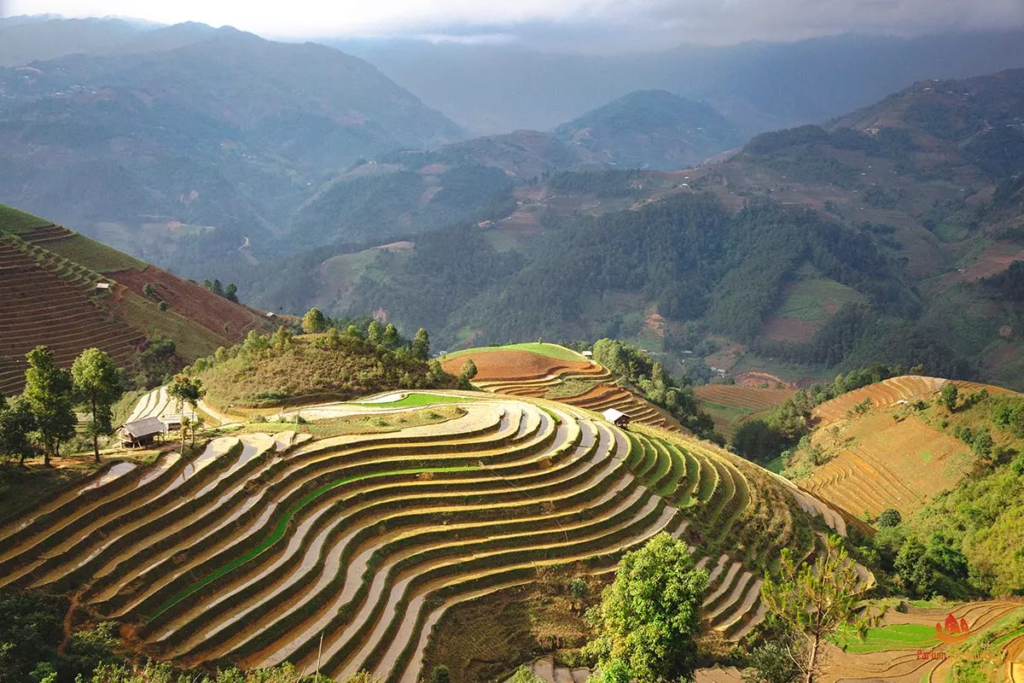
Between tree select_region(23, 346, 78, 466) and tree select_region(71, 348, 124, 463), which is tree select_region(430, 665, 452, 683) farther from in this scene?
tree select_region(71, 348, 124, 463)

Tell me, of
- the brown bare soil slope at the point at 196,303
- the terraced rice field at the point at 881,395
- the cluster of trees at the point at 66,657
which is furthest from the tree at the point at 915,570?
the brown bare soil slope at the point at 196,303

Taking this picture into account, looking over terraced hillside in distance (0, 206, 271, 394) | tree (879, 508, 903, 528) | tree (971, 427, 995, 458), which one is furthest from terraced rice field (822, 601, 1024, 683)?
terraced hillside in distance (0, 206, 271, 394)

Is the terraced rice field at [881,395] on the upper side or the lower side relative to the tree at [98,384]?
lower

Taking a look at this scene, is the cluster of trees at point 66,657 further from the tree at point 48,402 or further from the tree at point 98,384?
the tree at point 98,384

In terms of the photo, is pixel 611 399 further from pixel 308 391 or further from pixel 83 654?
pixel 83 654

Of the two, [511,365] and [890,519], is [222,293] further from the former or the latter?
[890,519]

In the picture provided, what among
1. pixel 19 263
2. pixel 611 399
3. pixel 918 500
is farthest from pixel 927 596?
pixel 19 263

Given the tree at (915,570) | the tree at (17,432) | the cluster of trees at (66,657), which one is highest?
the tree at (17,432)
